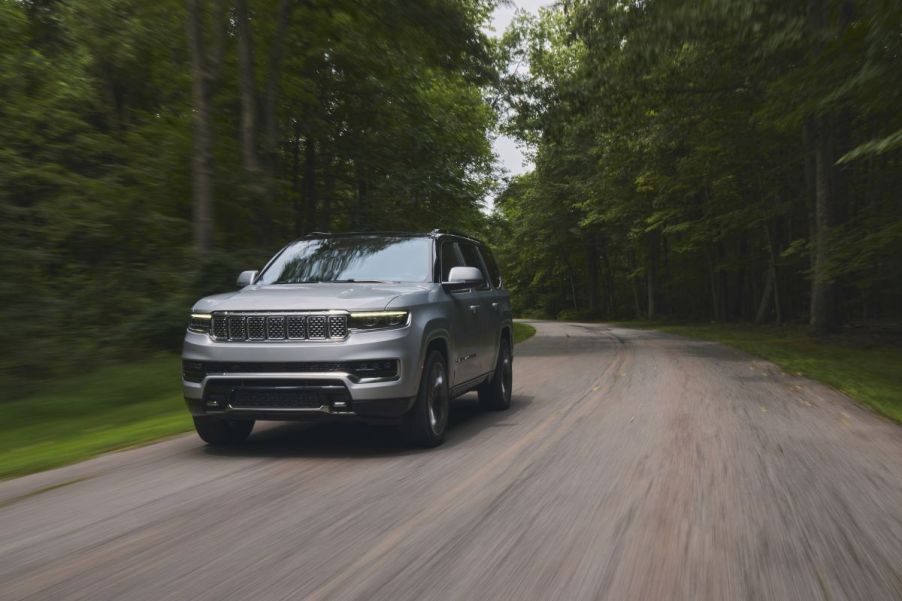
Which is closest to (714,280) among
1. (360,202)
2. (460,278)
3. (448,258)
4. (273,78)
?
(360,202)

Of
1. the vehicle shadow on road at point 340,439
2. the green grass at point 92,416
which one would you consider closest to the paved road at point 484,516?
the vehicle shadow on road at point 340,439

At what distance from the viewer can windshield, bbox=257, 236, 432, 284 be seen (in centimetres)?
803

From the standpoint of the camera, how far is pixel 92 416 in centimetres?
996

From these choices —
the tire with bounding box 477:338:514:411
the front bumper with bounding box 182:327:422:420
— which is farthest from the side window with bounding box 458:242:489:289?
the front bumper with bounding box 182:327:422:420

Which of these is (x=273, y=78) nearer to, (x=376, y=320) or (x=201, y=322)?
(x=201, y=322)

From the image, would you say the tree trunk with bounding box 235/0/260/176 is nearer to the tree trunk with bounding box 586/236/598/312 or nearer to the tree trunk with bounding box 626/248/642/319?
the tree trunk with bounding box 626/248/642/319

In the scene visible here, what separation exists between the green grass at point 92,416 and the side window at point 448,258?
3.17m

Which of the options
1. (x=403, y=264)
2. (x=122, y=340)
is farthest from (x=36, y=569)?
(x=122, y=340)

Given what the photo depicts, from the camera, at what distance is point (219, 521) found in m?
4.93

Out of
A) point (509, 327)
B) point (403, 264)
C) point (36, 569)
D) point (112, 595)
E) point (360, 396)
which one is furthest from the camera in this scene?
point (509, 327)

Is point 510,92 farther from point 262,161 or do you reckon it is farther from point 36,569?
point 36,569

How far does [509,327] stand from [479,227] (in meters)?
21.8

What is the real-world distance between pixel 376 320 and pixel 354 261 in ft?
4.82

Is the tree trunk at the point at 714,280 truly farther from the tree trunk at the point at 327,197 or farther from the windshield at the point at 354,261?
the windshield at the point at 354,261
